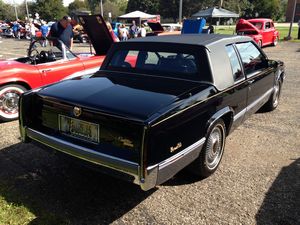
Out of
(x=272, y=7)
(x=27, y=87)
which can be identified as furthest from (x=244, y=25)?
(x=272, y=7)

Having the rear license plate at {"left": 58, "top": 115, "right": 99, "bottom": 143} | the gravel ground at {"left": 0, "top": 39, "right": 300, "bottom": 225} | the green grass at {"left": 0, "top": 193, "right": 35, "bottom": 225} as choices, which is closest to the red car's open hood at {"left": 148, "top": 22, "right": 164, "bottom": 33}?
the gravel ground at {"left": 0, "top": 39, "right": 300, "bottom": 225}

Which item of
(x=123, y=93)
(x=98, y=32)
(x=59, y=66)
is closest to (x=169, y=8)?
(x=98, y=32)

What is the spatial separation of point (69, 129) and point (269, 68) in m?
3.54

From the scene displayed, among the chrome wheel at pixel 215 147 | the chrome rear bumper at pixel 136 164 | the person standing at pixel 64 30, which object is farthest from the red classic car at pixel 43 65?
the chrome wheel at pixel 215 147

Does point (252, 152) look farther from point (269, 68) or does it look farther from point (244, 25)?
point (244, 25)

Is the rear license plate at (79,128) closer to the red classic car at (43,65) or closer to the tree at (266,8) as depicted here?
the red classic car at (43,65)

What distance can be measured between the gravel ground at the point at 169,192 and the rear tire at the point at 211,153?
13 centimetres

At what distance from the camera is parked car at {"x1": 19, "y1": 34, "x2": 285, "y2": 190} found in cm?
275

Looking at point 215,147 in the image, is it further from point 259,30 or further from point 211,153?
point 259,30

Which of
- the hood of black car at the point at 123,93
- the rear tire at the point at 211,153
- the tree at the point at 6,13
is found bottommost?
the rear tire at the point at 211,153

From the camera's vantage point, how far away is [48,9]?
188 ft

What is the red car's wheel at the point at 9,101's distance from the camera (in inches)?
215

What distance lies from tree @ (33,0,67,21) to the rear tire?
5956 centimetres

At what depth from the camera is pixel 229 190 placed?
345 centimetres
